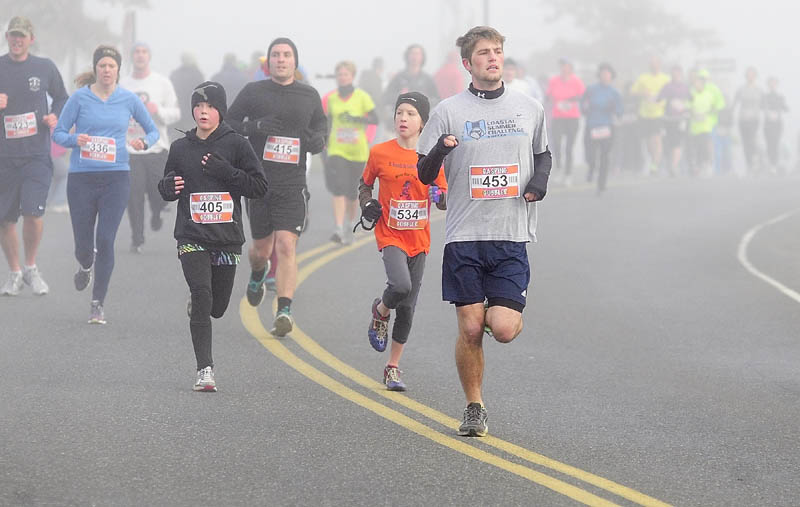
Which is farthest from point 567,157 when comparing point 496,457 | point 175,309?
point 496,457

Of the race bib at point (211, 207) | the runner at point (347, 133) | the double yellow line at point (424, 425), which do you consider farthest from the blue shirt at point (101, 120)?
the runner at point (347, 133)

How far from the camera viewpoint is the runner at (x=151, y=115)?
48.8 feet

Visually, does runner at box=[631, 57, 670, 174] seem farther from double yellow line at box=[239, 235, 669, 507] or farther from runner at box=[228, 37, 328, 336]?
runner at box=[228, 37, 328, 336]

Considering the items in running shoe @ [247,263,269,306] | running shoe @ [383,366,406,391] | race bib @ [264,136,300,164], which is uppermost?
race bib @ [264,136,300,164]

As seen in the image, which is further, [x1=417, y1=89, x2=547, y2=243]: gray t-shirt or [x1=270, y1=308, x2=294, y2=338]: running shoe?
[x1=270, y1=308, x2=294, y2=338]: running shoe

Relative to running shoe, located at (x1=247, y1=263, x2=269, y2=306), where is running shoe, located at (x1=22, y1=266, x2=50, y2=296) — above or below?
below

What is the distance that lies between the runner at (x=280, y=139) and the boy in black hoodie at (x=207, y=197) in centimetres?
194

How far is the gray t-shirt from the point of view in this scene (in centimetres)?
713

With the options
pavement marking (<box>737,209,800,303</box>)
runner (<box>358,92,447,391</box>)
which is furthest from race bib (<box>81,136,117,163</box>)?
pavement marking (<box>737,209,800,303</box>)

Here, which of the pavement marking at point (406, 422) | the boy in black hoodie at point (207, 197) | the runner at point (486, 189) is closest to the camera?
the pavement marking at point (406, 422)

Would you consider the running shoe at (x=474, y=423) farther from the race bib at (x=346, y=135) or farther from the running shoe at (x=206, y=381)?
the race bib at (x=346, y=135)

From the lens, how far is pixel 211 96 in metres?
8.43

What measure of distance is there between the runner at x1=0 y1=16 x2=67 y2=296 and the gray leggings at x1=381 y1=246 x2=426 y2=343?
170 inches

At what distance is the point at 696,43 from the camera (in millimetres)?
81688
